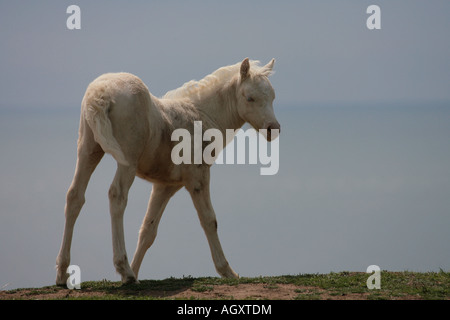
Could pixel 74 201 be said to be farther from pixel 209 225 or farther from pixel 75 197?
pixel 209 225

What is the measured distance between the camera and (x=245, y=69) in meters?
14.1

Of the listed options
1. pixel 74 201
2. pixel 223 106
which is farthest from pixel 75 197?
pixel 223 106

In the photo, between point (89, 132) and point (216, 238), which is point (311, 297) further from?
point (89, 132)

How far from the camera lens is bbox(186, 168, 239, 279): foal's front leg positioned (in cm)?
1343

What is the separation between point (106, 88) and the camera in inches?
479

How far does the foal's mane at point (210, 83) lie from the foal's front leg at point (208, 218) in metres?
1.74

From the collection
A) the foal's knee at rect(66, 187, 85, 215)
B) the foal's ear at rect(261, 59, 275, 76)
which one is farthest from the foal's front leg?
the foal's ear at rect(261, 59, 275, 76)

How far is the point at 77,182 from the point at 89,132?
3.01ft

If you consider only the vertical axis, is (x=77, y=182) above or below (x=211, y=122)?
below

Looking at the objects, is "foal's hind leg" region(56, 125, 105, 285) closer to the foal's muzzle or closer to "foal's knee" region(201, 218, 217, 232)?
"foal's knee" region(201, 218, 217, 232)

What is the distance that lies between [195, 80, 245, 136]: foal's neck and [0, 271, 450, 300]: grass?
3158mm

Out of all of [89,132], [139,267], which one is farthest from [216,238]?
[89,132]

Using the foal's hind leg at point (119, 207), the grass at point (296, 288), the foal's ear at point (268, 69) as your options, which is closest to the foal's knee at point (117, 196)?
the foal's hind leg at point (119, 207)
